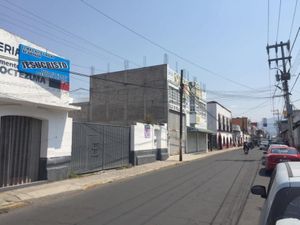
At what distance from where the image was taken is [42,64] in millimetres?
17516

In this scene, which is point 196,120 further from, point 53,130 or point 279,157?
point 53,130

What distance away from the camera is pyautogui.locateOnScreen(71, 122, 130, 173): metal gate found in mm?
20750

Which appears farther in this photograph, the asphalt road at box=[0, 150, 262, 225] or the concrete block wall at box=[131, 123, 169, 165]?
the concrete block wall at box=[131, 123, 169, 165]

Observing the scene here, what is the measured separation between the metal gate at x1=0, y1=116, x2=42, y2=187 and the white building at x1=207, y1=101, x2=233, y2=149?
54.0 meters

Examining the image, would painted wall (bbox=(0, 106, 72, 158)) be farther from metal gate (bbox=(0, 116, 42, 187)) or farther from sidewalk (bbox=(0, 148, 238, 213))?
sidewalk (bbox=(0, 148, 238, 213))

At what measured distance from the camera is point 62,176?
61.3ft

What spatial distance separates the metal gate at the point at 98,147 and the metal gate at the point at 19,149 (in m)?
3.10

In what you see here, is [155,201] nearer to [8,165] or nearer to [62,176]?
[8,165]

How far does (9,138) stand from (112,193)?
4.72 metres

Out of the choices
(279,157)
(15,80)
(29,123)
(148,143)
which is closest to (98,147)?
(29,123)

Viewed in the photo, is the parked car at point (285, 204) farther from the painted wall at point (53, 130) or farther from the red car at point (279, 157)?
the red car at point (279, 157)

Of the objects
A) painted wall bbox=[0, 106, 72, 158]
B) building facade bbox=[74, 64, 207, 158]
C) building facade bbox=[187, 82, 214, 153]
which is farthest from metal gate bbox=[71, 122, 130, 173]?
building facade bbox=[187, 82, 214, 153]

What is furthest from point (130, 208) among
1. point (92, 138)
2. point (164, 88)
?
point (164, 88)

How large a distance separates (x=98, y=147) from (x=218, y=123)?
55.5m
